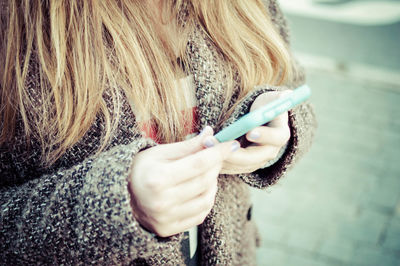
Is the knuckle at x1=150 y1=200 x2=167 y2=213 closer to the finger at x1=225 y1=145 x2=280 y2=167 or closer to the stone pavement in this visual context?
the finger at x1=225 y1=145 x2=280 y2=167

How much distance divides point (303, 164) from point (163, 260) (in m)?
2.43

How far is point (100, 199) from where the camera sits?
0.76 metres

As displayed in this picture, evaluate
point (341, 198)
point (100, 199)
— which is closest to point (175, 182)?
point (100, 199)

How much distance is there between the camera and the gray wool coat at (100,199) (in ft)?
2.49

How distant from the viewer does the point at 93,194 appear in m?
0.77

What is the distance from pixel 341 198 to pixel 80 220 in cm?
244

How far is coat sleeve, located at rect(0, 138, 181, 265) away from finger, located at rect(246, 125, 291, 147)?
0.23 m

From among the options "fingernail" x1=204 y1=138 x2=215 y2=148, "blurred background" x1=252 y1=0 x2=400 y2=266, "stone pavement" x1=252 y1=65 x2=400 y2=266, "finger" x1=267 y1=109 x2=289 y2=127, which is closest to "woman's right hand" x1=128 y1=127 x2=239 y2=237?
"fingernail" x1=204 y1=138 x2=215 y2=148

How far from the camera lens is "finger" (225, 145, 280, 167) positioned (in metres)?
0.82

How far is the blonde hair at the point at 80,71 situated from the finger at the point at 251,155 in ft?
0.66

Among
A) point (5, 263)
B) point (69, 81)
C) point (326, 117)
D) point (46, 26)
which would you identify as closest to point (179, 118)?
point (69, 81)

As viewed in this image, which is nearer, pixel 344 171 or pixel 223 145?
pixel 223 145

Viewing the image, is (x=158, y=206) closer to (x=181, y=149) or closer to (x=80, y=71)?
(x=181, y=149)

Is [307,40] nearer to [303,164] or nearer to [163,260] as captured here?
[303,164]
